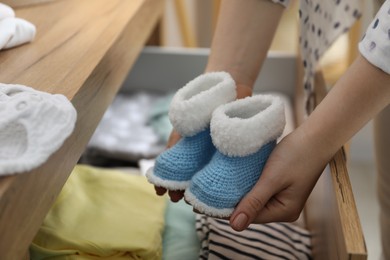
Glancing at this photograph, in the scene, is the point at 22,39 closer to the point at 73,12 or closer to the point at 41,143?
the point at 73,12

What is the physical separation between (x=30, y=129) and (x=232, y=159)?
221 millimetres

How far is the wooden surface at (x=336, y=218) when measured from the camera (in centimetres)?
48

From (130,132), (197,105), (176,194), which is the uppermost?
(197,105)

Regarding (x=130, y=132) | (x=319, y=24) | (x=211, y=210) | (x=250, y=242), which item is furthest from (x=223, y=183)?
(x=130, y=132)

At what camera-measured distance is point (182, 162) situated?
1.97ft

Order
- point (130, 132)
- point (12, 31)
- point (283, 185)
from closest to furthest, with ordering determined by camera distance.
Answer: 1. point (283, 185)
2. point (12, 31)
3. point (130, 132)

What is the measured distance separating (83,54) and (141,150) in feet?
1.53

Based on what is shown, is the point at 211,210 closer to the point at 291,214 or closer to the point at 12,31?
the point at 291,214

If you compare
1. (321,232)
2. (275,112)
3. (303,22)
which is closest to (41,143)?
(275,112)

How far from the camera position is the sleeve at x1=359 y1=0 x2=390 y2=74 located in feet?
1.64

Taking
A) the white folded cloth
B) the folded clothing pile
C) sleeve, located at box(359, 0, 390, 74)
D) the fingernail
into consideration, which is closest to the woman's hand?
the fingernail

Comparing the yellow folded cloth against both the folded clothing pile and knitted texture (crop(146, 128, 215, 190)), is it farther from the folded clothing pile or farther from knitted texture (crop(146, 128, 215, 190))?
the folded clothing pile

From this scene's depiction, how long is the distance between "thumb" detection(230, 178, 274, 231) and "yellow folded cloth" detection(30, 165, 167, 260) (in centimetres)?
18

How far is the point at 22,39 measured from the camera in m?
0.72
